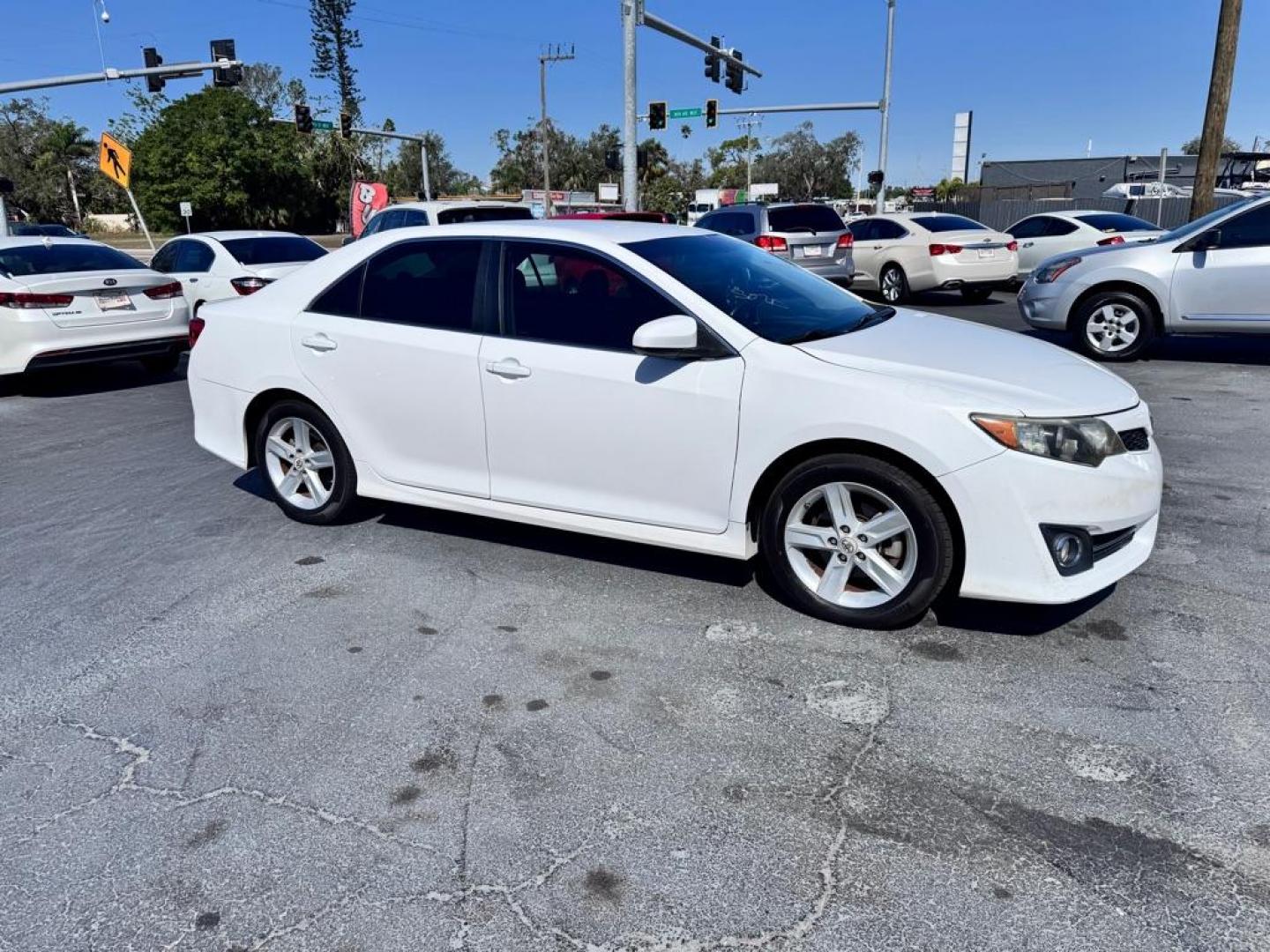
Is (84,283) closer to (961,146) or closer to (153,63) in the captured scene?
(153,63)

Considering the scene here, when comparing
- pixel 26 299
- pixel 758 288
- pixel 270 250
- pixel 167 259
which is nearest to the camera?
pixel 758 288

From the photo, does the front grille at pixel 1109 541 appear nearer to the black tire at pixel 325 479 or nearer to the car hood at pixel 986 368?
the car hood at pixel 986 368

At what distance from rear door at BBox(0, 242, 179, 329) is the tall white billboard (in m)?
81.9

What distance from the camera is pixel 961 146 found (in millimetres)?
85188

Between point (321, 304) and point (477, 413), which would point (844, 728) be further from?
point (321, 304)

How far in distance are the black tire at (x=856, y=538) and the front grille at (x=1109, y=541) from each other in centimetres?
57

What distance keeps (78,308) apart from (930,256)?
12.0 m

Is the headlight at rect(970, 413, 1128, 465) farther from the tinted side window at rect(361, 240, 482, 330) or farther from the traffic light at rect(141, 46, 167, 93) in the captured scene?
Result: the traffic light at rect(141, 46, 167, 93)

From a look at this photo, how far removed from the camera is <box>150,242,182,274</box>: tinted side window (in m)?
12.1

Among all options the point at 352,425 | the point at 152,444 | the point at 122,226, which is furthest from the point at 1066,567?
the point at 122,226

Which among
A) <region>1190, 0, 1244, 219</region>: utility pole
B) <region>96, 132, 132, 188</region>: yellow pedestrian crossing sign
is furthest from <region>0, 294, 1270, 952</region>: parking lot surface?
<region>96, 132, 132, 188</region>: yellow pedestrian crossing sign

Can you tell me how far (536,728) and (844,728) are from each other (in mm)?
1066

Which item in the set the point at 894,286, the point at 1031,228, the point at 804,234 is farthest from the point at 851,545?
the point at 1031,228

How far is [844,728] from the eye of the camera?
10.6 feet
